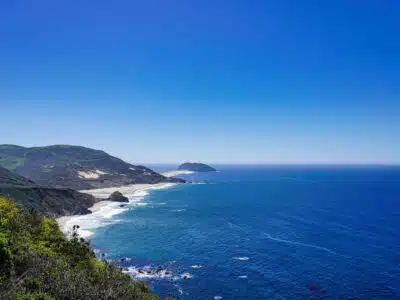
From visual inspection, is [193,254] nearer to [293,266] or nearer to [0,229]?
[293,266]

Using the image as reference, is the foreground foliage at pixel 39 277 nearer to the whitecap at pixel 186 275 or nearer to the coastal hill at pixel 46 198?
the whitecap at pixel 186 275

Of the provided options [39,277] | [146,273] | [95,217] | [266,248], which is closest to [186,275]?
[146,273]

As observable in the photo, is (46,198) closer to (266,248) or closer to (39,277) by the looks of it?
(266,248)

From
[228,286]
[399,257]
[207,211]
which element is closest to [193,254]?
[228,286]

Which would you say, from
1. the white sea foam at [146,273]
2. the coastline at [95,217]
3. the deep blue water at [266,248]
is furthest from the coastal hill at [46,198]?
the white sea foam at [146,273]

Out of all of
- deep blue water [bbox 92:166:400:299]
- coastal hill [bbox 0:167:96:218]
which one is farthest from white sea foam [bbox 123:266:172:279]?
coastal hill [bbox 0:167:96:218]

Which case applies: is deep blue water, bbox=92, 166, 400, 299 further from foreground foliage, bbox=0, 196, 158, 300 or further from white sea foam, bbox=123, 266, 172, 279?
foreground foliage, bbox=0, 196, 158, 300
